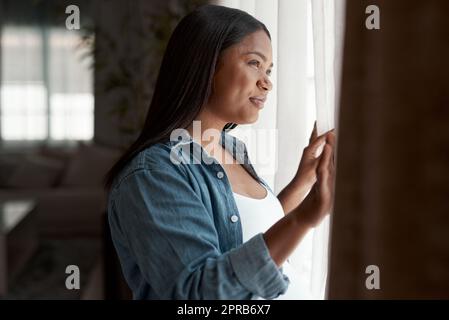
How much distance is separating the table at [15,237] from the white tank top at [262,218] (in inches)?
93.7

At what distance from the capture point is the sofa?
402 cm

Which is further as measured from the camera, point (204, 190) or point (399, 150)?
point (204, 190)

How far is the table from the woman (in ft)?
7.51

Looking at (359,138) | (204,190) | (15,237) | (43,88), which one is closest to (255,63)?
(204,190)

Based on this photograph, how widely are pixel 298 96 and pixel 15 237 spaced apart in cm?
249

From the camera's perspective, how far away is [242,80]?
30.7 inches

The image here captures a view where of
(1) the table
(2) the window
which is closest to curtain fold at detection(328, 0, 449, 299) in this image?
(1) the table

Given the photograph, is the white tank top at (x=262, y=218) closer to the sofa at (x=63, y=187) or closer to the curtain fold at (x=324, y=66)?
the curtain fold at (x=324, y=66)

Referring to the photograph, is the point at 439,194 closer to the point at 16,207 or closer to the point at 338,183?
the point at 338,183

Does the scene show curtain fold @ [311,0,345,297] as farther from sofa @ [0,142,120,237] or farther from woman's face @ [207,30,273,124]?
sofa @ [0,142,120,237]

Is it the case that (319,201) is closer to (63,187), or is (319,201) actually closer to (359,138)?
(359,138)

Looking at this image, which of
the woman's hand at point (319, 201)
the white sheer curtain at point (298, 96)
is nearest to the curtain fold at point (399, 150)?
the woman's hand at point (319, 201)
